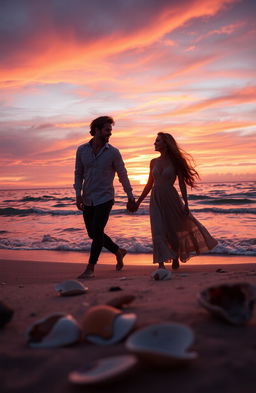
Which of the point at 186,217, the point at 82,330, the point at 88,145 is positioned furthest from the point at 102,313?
the point at 186,217

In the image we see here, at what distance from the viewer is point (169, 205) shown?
20.1 ft

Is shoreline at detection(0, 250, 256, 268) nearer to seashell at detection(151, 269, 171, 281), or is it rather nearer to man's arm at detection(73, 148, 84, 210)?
man's arm at detection(73, 148, 84, 210)

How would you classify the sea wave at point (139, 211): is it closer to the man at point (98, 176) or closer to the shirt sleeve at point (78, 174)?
the shirt sleeve at point (78, 174)

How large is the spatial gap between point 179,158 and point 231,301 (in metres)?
4.12

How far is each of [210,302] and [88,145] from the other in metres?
3.99

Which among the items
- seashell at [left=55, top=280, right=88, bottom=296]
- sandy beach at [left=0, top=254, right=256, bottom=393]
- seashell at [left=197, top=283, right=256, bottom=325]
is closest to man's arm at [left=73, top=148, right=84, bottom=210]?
seashell at [left=55, top=280, right=88, bottom=296]

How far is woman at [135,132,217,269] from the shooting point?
6.02m

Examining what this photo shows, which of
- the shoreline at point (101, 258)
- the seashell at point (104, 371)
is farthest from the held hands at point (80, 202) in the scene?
the seashell at point (104, 371)

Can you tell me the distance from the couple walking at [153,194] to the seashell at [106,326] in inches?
141

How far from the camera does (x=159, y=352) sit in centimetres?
147

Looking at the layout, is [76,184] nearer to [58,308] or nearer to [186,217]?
[186,217]

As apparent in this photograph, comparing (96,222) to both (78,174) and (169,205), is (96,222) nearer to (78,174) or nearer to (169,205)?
(78,174)

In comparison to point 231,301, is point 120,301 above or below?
below

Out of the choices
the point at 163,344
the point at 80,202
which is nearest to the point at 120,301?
the point at 163,344
